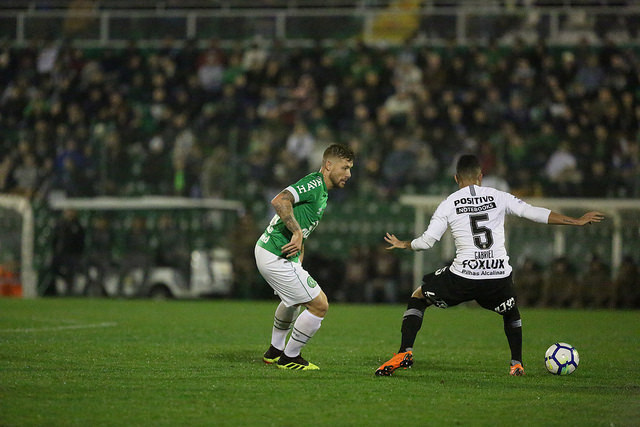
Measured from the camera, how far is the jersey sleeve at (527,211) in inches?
348

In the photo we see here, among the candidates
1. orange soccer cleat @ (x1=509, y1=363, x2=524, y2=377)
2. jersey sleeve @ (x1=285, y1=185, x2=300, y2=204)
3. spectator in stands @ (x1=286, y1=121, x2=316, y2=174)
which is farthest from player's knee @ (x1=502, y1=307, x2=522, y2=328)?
spectator in stands @ (x1=286, y1=121, x2=316, y2=174)

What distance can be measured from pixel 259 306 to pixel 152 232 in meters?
4.79

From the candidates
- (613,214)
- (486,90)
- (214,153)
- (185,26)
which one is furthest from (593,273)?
(185,26)

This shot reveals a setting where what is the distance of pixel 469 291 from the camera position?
9.05 m

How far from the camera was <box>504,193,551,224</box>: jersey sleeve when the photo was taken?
348 inches

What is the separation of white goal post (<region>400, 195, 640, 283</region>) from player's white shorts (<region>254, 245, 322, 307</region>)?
13.5 m

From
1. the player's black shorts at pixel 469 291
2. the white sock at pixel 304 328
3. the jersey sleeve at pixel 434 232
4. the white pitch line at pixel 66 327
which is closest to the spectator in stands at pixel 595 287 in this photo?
the white pitch line at pixel 66 327

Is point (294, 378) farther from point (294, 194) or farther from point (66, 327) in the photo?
point (66, 327)

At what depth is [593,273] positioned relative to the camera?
2188 centimetres

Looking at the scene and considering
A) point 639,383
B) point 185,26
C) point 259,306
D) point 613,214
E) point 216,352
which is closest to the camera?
point 639,383

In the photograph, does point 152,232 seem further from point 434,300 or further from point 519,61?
point 434,300

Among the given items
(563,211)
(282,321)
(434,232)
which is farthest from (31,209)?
(434,232)

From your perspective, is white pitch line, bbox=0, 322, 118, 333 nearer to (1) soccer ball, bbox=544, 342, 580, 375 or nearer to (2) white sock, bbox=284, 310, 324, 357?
(2) white sock, bbox=284, 310, 324, 357

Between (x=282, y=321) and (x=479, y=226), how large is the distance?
85.8 inches
